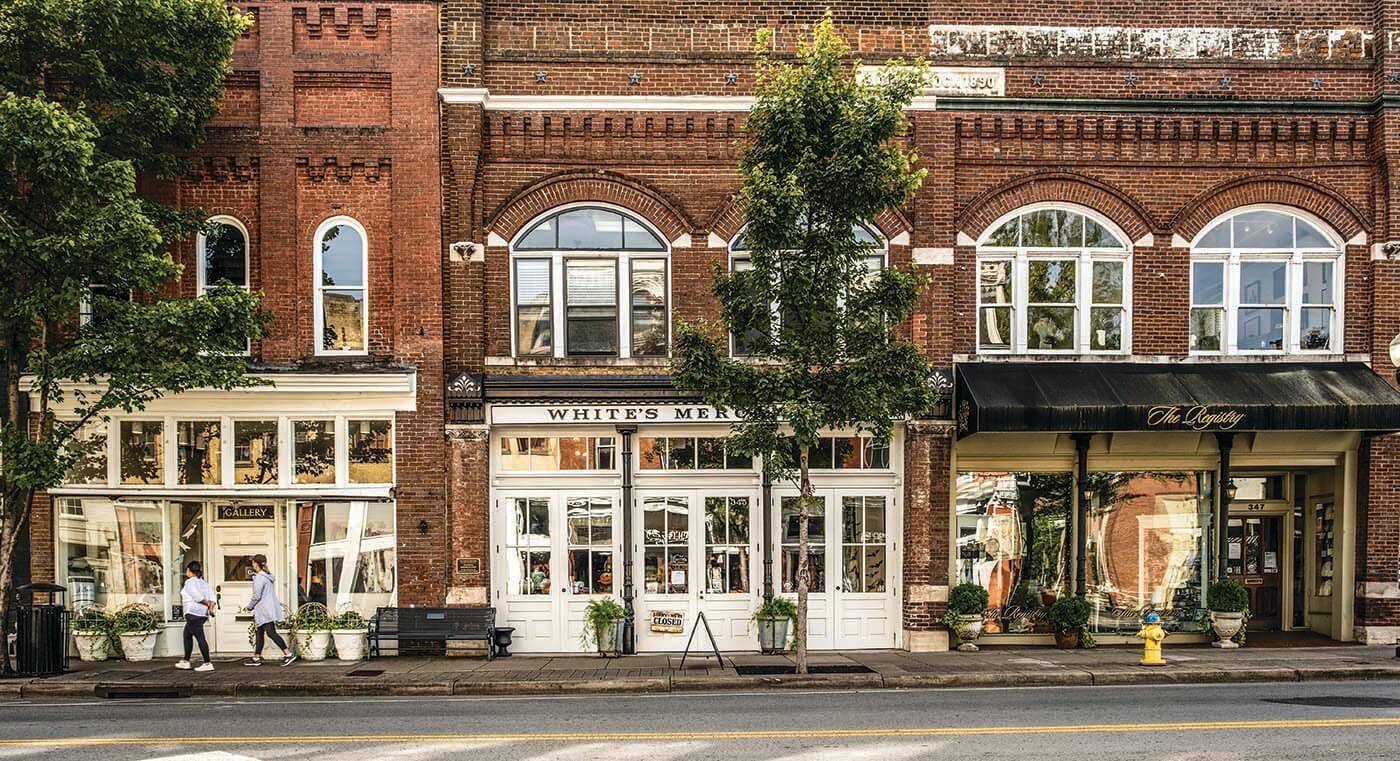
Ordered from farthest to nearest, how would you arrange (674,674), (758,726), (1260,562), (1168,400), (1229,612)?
(1260,562)
(1229,612)
(1168,400)
(674,674)
(758,726)

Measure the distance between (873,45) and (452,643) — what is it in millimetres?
11589

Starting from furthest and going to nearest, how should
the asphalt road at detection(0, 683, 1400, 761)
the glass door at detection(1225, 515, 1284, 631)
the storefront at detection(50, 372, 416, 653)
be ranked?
the glass door at detection(1225, 515, 1284, 631) < the storefront at detection(50, 372, 416, 653) < the asphalt road at detection(0, 683, 1400, 761)

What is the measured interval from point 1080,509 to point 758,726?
26.4 feet

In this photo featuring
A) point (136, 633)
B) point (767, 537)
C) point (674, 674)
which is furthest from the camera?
point (767, 537)

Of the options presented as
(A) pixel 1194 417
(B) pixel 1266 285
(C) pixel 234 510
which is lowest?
(C) pixel 234 510

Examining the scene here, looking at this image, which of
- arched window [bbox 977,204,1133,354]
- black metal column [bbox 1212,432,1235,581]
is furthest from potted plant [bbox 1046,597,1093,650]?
arched window [bbox 977,204,1133,354]

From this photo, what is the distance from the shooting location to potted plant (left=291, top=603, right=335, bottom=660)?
1457 cm

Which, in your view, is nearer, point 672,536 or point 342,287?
point 342,287

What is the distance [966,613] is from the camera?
1515 cm

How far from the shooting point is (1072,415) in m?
14.5

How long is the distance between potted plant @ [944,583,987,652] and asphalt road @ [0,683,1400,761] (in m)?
2.70

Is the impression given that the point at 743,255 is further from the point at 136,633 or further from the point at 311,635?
the point at 136,633

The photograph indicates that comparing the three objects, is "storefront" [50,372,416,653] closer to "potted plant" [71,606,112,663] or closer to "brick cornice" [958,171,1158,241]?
"potted plant" [71,606,112,663]

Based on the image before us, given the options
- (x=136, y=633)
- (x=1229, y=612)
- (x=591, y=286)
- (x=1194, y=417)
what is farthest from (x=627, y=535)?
(x=1229, y=612)
